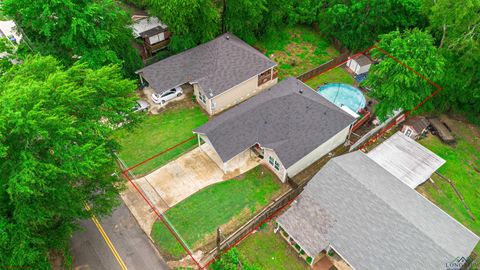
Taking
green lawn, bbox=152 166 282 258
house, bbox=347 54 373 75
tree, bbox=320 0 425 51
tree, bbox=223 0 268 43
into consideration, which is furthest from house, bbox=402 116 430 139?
tree, bbox=223 0 268 43

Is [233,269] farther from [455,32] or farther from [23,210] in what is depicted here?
[455,32]

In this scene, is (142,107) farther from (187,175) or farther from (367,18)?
(367,18)

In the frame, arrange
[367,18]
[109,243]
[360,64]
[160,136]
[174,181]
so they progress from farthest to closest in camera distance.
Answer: [360,64] < [367,18] < [160,136] < [174,181] < [109,243]

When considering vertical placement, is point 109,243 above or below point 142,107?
below

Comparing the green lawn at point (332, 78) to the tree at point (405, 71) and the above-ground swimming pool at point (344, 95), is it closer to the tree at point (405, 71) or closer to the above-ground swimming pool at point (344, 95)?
the above-ground swimming pool at point (344, 95)

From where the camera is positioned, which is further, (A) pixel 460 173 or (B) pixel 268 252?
(A) pixel 460 173

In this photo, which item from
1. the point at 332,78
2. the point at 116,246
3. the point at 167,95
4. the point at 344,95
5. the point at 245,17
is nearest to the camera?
the point at 116,246

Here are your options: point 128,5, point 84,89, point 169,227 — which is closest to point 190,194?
point 169,227

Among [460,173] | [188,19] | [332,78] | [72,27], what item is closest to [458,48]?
[460,173]

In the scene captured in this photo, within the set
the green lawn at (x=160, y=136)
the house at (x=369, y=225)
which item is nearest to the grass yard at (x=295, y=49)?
the green lawn at (x=160, y=136)
